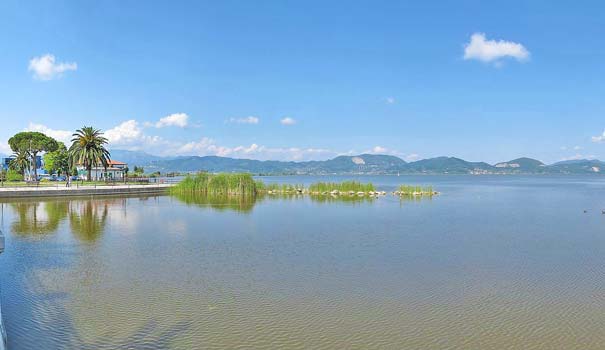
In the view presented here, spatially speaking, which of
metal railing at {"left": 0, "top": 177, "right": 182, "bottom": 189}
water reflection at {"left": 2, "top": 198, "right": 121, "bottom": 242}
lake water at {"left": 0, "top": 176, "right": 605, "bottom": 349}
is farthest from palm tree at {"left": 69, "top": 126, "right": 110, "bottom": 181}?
lake water at {"left": 0, "top": 176, "right": 605, "bottom": 349}

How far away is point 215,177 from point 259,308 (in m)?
39.7

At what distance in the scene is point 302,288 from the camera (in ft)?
35.7

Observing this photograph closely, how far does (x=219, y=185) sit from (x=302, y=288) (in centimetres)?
3753

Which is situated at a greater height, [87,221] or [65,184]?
[65,184]

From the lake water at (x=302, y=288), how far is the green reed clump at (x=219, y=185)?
25017 mm

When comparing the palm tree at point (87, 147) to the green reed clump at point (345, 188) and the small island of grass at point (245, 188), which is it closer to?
the small island of grass at point (245, 188)

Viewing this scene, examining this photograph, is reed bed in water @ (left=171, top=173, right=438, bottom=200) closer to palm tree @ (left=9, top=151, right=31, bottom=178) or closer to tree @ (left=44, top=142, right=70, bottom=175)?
tree @ (left=44, top=142, right=70, bottom=175)

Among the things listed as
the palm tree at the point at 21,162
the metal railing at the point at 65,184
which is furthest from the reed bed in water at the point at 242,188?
the palm tree at the point at 21,162

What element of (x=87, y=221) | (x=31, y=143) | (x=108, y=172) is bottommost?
(x=87, y=221)

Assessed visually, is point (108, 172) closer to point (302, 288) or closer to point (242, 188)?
point (242, 188)

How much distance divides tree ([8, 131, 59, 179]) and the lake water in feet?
154

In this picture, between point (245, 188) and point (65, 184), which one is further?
point (65, 184)

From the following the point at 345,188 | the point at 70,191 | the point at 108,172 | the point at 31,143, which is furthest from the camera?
the point at 108,172

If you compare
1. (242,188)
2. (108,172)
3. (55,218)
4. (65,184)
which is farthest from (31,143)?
(55,218)
